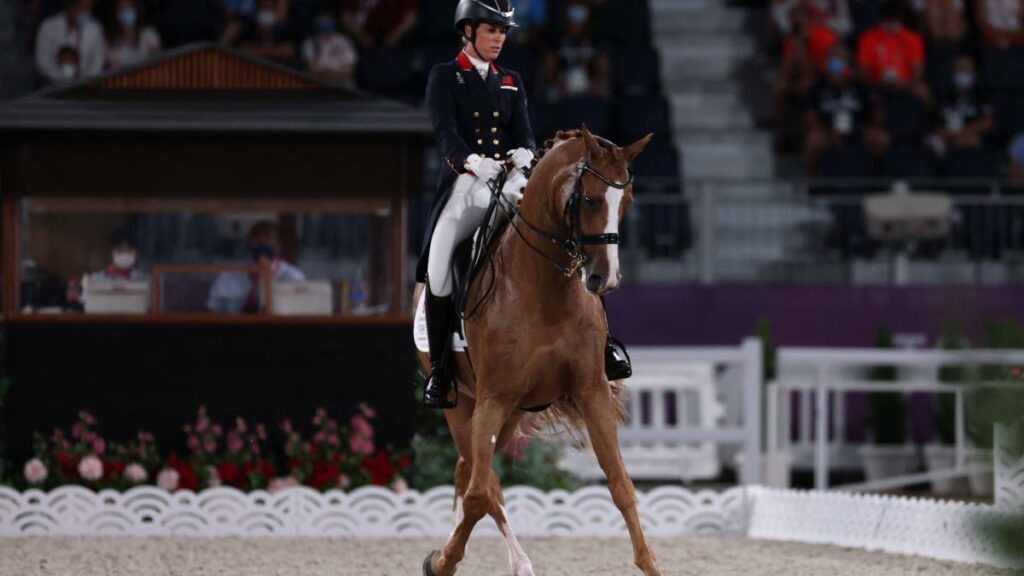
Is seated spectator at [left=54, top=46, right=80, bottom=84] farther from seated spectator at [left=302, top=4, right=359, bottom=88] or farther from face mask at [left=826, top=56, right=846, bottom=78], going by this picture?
face mask at [left=826, top=56, right=846, bottom=78]

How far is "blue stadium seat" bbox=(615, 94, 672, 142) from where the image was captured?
14.7 metres

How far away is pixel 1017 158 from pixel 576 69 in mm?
4099

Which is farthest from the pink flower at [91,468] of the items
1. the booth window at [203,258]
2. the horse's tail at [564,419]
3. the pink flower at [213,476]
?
the horse's tail at [564,419]

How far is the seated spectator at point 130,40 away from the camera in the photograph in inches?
575

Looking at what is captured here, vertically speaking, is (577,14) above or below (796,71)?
above

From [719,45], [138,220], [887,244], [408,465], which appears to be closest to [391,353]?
Answer: [408,465]

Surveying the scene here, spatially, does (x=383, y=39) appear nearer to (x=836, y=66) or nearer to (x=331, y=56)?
(x=331, y=56)

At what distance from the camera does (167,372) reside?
10.2m

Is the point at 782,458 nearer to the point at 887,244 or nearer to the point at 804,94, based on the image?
the point at 887,244

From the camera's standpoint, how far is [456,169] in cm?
661

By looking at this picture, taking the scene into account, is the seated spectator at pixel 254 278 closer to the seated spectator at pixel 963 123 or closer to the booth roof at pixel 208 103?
the booth roof at pixel 208 103

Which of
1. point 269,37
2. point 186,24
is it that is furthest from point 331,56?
point 186,24

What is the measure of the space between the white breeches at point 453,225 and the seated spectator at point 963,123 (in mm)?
9154

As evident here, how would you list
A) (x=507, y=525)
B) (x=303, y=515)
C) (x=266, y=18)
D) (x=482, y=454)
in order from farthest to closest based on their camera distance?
(x=266, y=18) → (x=303, y=515) → (x=507, y=525) → (x=482, y=454)
